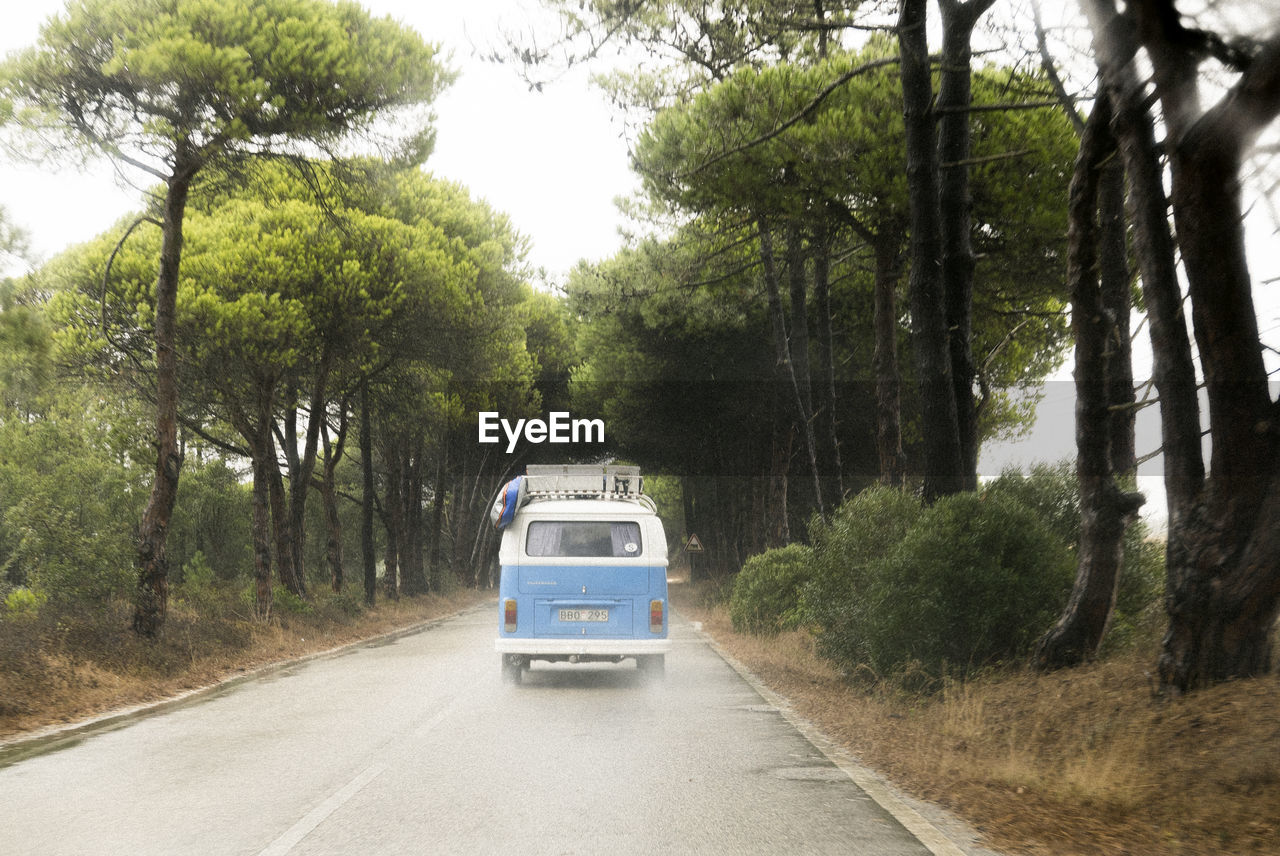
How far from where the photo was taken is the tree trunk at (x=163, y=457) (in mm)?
15117

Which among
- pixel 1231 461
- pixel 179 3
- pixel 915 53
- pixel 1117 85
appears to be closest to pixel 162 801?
pixel 1231 461

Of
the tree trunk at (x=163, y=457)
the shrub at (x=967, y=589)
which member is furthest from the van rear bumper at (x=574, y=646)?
the tree trunk at (x=163, y=457)

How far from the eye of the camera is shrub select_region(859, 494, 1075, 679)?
10.1 m

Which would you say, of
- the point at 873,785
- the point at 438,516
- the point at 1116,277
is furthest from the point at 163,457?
the point at 438,516

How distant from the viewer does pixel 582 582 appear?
13750 millimetres

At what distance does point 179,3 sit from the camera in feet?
51.7

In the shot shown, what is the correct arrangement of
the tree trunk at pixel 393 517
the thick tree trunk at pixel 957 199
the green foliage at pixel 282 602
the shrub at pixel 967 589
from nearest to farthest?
the shrub at pixel 967 589
the thick tree trunk at pixel 957 199
the green foliage at pixel 282 602
the tree trunk at pixel 393 517

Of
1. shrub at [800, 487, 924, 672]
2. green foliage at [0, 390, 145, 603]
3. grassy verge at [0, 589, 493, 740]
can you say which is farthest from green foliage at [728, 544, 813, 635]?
green foliage at [0, 390, 145, 603]

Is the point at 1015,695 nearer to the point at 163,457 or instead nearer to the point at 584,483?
the point at 584,483

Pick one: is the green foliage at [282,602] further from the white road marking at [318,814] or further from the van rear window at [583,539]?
the white road marking at [318,814]

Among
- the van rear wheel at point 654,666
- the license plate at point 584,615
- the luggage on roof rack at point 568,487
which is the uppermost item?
the luggage on roof rack at point 568,487

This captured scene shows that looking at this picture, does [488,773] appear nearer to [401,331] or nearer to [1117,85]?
[1117,85]

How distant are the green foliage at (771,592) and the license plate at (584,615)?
17.7 feet

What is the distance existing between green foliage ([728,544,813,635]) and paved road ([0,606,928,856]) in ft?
22.6
